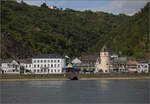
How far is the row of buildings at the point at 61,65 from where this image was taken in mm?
123188

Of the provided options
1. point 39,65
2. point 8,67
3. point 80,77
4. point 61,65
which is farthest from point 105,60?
point 8,67

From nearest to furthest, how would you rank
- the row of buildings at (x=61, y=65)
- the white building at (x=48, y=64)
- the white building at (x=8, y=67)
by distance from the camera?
1. the white building at (x=48, y=64)
2. the row of buildings at (x=61, y=65)
3. the white building at (x=8, y=67)

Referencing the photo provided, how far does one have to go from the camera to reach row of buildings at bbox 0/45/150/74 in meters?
123

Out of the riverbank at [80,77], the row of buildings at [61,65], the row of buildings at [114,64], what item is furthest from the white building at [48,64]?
the riverbank at [80,77]

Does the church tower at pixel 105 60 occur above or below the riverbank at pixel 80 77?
above

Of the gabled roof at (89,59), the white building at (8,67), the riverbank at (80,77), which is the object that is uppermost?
the gabled roof at (89,59)

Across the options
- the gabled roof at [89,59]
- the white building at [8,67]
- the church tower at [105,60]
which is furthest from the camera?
the gabled roof at [89,59]

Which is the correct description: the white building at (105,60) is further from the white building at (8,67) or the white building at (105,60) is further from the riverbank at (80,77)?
the white building at (8,67)

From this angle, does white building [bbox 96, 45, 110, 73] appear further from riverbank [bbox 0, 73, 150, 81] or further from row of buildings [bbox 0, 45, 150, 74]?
riverbank [bbox 0, 73, 150, 81]

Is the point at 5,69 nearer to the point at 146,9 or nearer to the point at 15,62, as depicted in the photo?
the point at 15,62

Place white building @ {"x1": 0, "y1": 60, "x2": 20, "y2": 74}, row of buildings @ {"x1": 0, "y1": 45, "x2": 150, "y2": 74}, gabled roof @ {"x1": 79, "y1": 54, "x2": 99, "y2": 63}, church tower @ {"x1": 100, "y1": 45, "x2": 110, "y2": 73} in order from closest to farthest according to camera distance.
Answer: row of buildings @ {"x1": 0, "y1": 45, "x2": 150, "y2": 74} < white building @ {"x1": 0, "y1": 60, "x2": 20, "y2": 74} < church tower @ {"x1": 100, "y1": 45, "x2": 110, "y2": 73} < gabled roof @ {"x1": 79, "y1": 54, "x2": 99, "y2": 63}

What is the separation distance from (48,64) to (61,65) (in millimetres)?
3907

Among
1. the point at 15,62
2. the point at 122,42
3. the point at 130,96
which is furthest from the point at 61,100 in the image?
the point at 122,42

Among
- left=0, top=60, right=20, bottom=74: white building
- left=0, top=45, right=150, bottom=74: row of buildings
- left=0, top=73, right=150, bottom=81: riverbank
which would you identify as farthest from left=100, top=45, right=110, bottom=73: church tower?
left=0, top=60, right=20, bottom=74: white building
